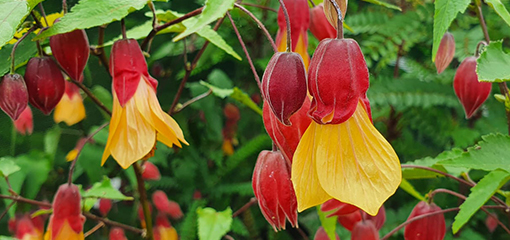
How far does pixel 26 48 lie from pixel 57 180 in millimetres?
887

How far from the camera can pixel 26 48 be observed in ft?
2.04

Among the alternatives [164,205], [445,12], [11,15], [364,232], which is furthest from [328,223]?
[164,205]

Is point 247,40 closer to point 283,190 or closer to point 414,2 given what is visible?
point 414,2

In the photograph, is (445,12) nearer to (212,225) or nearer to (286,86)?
(286,86)

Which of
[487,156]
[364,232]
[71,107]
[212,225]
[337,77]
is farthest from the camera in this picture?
[71,107]

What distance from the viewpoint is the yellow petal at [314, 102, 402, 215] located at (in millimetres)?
415

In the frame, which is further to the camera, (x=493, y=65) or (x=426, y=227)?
(x=426, y=227)

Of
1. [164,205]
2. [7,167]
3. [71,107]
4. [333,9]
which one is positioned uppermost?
[333,9]

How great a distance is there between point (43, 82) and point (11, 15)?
0.14 meters

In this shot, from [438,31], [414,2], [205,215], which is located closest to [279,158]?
[438,31]

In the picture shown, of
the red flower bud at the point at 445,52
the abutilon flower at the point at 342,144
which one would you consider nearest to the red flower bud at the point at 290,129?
the abutilon flower at the point at 342,144

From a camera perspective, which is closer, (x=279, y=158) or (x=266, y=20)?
(x=279, y=158)

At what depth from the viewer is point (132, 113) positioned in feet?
1.86

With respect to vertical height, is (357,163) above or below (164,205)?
above
